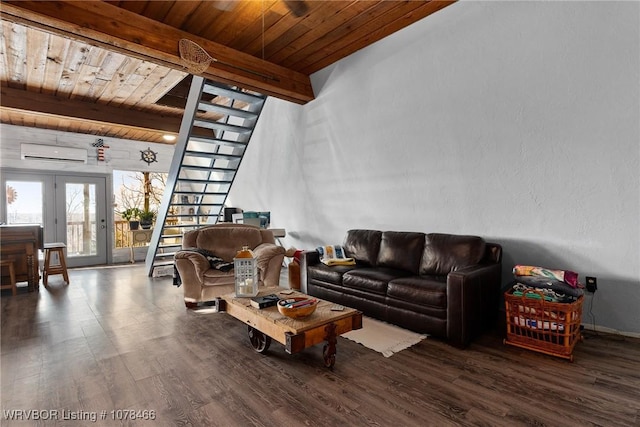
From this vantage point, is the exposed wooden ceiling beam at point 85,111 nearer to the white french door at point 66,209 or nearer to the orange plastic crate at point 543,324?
the white french door at point 66,209

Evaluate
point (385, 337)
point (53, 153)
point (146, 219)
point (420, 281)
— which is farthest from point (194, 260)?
point (53, 153)

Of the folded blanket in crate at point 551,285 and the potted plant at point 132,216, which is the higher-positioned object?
the potted plant at point 132,216

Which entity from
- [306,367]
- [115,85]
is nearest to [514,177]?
[306,367]

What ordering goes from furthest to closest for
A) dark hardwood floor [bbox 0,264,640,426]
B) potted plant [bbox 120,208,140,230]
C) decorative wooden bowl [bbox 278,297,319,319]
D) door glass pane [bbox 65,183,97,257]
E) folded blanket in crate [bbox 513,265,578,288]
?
potted plant [bbox 120,208,140,230] → door glass pane [bbox 65,183,97,257] → folded blanket in crate [bbox 513,265,578,288] → decorative wooden bowl [bbox 278,297,319,319] → dark hardwood floor [bbox 0,264,640,426]

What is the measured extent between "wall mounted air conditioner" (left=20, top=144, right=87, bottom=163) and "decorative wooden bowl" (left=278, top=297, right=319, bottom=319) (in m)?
6.52

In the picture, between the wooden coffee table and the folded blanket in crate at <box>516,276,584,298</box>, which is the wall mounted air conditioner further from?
the folded blanket in crate at <box>516,276,584,298</box>

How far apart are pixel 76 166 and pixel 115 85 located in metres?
2.69

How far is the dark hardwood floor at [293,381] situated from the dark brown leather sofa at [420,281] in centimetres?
21

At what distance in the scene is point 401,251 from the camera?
3.45 metres

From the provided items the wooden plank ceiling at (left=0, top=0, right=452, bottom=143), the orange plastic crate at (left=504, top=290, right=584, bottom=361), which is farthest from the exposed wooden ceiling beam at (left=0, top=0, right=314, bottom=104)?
the orange plastic crate at (left=504, top=290, right=584, bottom=361)

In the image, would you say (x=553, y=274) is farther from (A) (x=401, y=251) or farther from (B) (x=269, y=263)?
(B) (x=269, y=263)

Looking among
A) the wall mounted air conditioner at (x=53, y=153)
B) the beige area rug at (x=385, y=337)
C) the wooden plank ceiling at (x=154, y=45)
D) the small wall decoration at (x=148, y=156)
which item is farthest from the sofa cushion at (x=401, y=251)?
the wall mounted air conditioner at (x=53, y=153)

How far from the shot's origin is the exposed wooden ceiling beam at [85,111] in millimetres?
4828

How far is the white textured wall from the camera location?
2.52 metres
